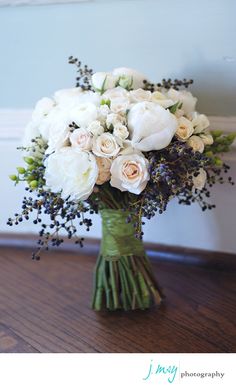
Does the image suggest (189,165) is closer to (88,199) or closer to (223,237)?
(88,199)

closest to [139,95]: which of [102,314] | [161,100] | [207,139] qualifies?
[161,100]

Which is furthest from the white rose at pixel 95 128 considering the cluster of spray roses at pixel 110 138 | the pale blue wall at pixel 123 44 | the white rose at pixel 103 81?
the pale blue wall at pixel 123 44

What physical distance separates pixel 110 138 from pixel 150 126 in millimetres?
68

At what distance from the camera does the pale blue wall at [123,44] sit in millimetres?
991

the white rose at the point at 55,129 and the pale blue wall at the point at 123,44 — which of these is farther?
the pale blue wall at the point at 123,44

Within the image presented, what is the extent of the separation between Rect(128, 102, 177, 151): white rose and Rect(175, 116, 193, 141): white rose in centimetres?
3

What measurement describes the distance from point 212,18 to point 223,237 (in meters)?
0.46

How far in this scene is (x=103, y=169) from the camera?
0.82 meters

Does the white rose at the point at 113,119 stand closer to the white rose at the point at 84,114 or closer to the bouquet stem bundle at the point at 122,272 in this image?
the white rose at the point at 84,114

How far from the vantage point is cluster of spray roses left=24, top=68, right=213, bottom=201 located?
80 centimetres

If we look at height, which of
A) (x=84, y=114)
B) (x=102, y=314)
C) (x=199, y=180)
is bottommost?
(x=102, y=314)

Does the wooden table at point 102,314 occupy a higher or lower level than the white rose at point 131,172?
lower

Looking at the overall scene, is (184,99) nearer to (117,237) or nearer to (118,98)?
(118,98)

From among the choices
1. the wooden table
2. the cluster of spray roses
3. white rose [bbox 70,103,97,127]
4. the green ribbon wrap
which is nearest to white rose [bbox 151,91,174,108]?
the cluster of spray roses
